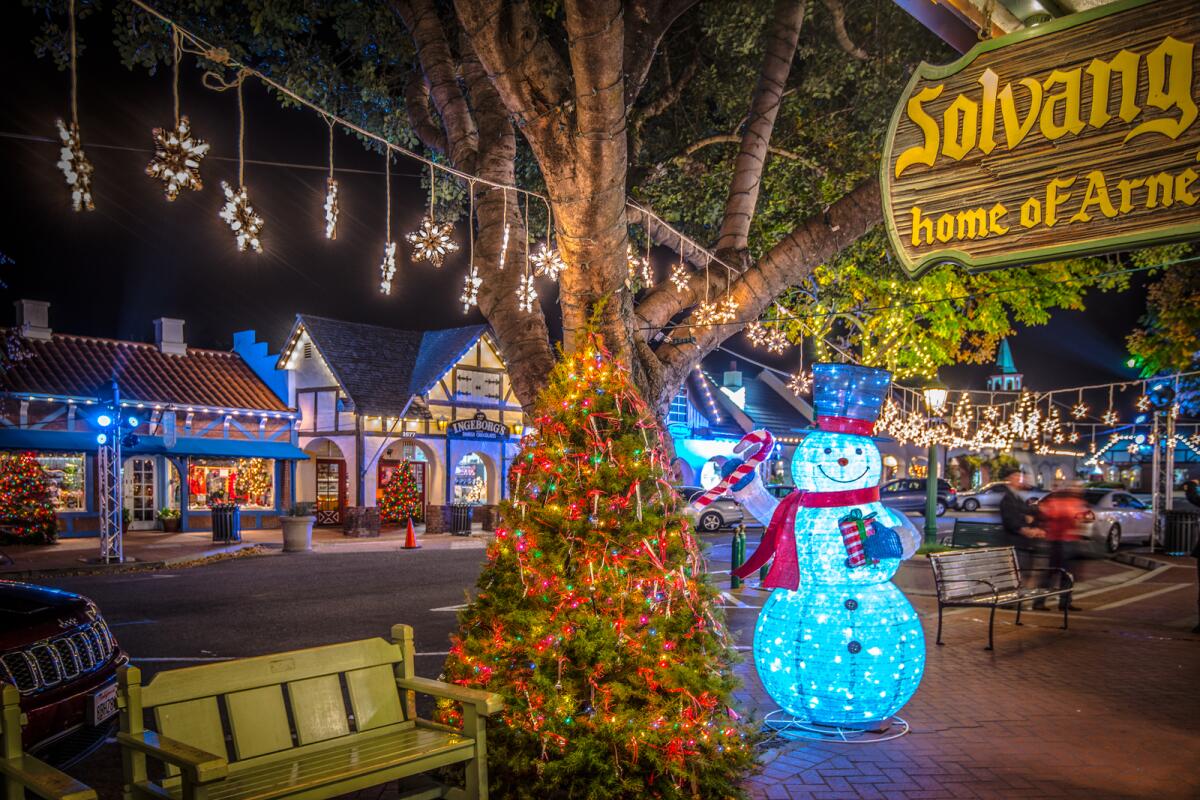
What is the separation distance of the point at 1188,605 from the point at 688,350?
931cm

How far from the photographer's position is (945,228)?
3.07 m

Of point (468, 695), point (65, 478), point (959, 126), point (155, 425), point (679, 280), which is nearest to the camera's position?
point (959, 126)

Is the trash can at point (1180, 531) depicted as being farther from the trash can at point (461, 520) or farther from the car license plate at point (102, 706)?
the car license plate at point (102, 706)

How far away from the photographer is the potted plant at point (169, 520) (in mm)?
24328

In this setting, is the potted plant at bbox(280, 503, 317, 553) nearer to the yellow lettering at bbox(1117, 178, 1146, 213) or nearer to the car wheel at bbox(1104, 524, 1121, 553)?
the car wheel at bbox(1104, 524, 1121, 553)

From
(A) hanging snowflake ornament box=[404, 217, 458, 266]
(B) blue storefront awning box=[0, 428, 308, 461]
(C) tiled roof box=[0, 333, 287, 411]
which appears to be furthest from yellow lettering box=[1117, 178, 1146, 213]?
(C) tiled roof box=[0, 333, 287, 411]

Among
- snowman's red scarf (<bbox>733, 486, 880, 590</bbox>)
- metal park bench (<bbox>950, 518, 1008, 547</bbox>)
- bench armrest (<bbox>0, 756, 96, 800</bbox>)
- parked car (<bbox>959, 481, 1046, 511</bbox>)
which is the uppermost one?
snowman's red scarf (<bbox>733, 486, 880, 590</bbox>)

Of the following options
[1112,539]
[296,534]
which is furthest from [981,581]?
[296,534]

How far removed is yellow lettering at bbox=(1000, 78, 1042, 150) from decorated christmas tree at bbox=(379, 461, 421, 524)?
25.8m

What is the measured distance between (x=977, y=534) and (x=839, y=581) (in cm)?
1162

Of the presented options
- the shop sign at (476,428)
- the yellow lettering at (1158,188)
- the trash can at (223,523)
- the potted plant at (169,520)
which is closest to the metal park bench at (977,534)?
the yellow lettering at (1158,188)

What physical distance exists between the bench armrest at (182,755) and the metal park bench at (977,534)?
14717 millimetres

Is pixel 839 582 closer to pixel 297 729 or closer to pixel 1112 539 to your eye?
pixel 297 729

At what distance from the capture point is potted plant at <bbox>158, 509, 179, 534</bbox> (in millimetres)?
24328
